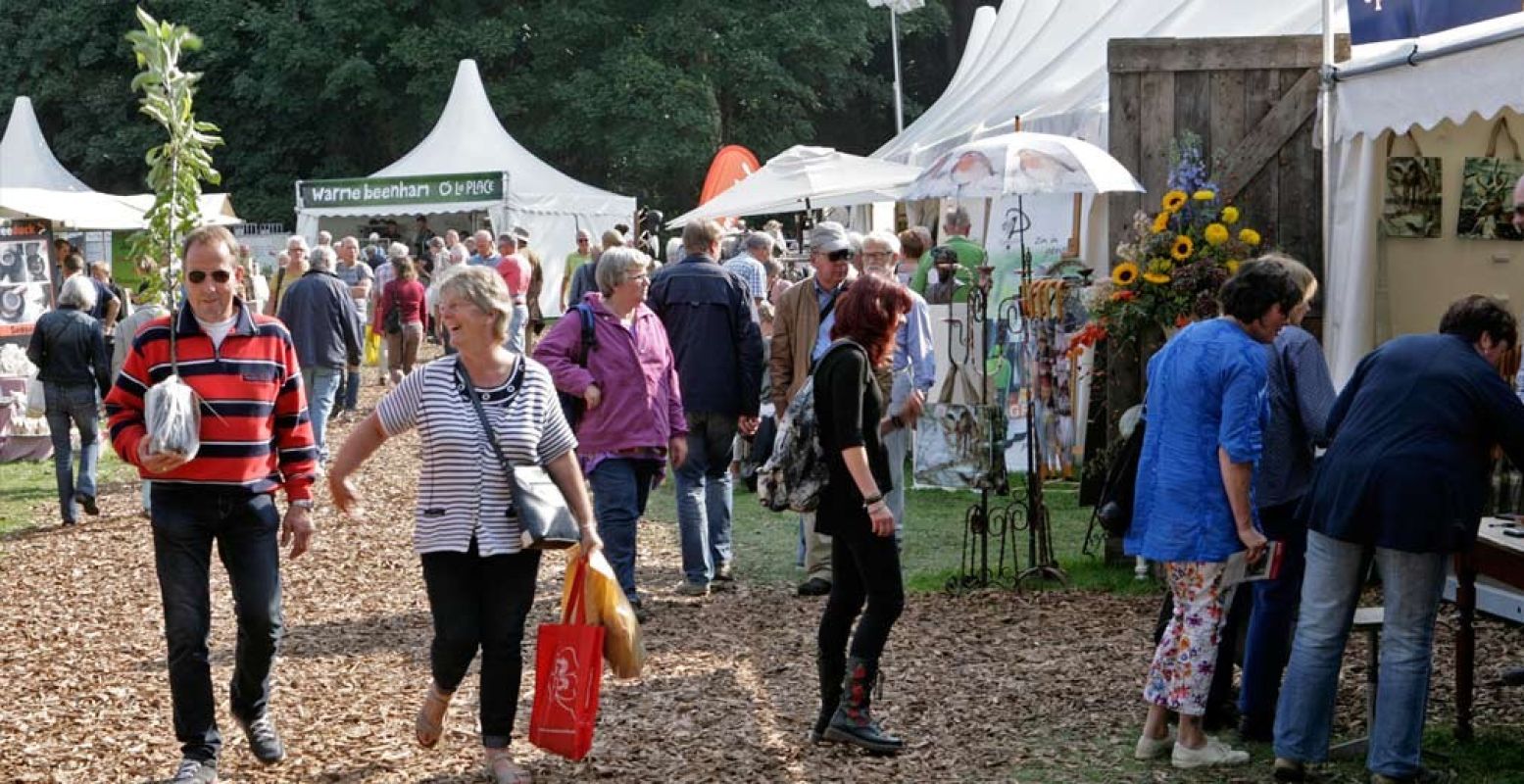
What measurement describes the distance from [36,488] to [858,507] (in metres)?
11.4

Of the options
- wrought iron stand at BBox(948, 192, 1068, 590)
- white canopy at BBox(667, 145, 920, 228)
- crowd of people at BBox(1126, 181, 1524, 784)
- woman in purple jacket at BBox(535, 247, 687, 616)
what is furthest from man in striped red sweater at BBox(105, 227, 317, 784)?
white canopy at BBox(667, 145, 920, 228)

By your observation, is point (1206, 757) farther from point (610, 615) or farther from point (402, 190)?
point (402, 190)

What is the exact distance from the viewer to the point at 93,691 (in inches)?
323

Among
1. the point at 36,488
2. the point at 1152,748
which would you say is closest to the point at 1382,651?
the point at 1152,748

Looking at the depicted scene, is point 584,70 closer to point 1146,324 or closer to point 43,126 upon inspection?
point 43,126

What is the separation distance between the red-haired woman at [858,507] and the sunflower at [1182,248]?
3.26 meters

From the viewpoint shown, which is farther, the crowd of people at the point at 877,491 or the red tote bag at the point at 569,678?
the red tote bag at the point at 569,678

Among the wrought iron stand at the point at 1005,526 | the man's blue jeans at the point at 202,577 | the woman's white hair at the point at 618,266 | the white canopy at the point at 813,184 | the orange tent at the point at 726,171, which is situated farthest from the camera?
the orange tent at the point at 726,171

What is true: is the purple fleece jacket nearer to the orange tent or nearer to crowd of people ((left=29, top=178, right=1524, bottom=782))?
crowd of people ((left=29, top=178, right=1524, bottom=782))

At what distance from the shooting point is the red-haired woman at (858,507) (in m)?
6.58

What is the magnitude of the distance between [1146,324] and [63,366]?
7742mm

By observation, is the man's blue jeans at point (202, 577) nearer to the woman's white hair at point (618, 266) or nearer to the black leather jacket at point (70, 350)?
the woman's white hair at point (618, 266)

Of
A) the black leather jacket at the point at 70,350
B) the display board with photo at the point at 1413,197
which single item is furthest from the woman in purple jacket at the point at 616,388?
the black leather jacket at the point at 70,350

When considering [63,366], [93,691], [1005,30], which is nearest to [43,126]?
[1005,30]
